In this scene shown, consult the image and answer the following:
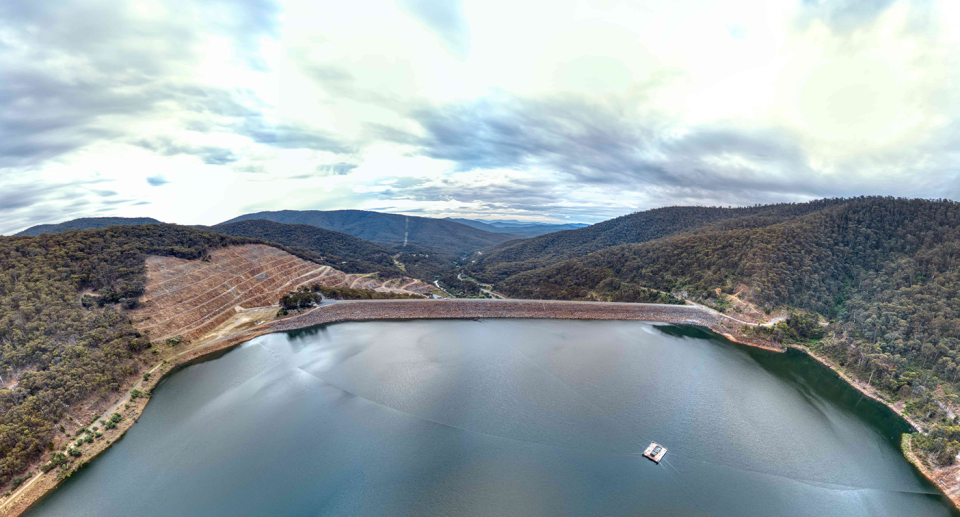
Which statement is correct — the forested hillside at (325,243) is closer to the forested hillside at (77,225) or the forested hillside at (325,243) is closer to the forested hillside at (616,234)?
the forested hillside at (616,234)

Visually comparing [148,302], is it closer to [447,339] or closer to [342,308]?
[342,308]

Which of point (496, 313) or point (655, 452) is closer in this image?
point (655, 452)

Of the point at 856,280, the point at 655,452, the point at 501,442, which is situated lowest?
the point at 501,442

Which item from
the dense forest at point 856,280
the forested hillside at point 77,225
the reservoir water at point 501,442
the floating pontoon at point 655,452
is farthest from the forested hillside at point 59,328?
the forested hillside at point 77,225

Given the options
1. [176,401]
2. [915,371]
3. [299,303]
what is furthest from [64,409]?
[915,371]

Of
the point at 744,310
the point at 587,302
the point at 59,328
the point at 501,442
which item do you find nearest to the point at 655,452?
the point at 501,442

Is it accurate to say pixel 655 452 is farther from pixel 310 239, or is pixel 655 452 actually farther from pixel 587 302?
pixel 310 239

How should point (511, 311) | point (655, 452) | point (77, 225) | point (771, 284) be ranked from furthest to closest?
point (77, 225), point (511, 311), point (771, 284), point (655, 452)

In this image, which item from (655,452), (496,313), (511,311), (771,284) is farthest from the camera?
(511,311)
